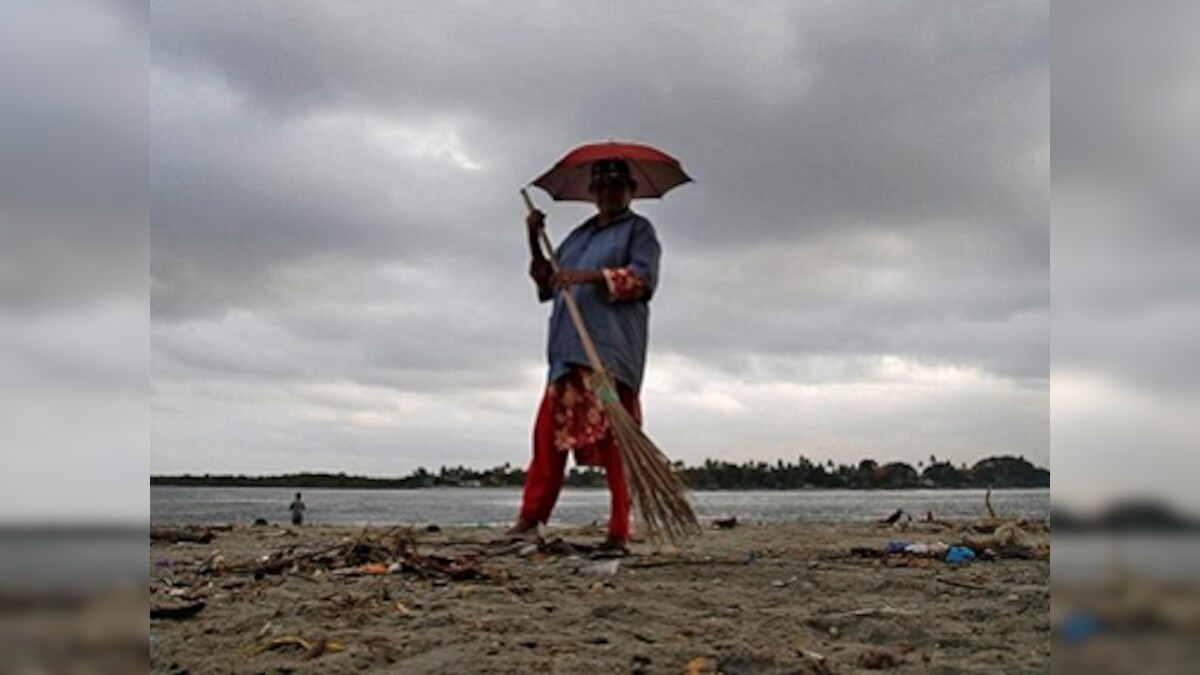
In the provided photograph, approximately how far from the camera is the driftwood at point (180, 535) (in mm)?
6949

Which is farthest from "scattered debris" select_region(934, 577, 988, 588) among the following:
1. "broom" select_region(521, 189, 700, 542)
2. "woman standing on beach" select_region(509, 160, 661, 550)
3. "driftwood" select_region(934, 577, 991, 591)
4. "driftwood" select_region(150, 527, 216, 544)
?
"driftwood" select_region(150, 527, 216, 544)

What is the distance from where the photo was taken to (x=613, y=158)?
17.3ft

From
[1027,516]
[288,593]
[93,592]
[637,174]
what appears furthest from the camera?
[1027,516]

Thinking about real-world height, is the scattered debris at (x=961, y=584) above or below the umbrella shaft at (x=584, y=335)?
below

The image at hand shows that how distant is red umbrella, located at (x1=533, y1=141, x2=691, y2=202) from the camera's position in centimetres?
529

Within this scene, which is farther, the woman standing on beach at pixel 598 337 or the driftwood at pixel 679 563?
the woman standing on beach at pixel 598 337

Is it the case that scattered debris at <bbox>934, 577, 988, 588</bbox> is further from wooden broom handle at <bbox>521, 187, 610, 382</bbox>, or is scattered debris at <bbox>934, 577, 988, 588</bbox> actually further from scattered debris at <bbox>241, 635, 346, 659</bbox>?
scattered debris at <bbox>241, 635, 346, 659</bbox>

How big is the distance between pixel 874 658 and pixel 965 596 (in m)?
1.31

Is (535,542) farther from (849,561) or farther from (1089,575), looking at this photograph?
(1089,575)

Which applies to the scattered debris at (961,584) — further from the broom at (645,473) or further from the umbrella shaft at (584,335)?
the umbrella shaft at (584,335)

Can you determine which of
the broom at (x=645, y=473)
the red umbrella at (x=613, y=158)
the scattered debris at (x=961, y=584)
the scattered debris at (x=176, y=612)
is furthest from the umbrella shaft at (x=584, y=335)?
the scattered debris at (x=176, y=612)

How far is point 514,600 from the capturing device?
3.62 metres

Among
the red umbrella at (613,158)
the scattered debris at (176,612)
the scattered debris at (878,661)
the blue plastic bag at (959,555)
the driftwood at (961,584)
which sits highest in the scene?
the red umbrella at (613,158)

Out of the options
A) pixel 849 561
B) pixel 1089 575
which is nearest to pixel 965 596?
pixel 849 561
